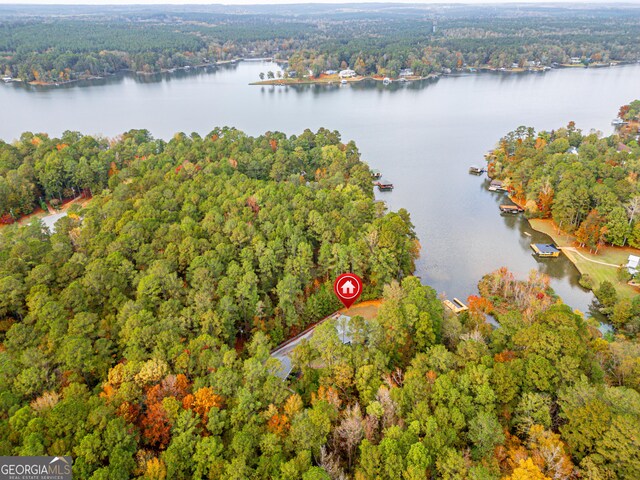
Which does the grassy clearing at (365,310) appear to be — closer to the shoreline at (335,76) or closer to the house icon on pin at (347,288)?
the house icon on pin at (347,288)

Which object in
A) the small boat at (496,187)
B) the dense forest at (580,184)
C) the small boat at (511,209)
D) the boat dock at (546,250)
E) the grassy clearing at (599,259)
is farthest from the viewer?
the small boat at (496,187)

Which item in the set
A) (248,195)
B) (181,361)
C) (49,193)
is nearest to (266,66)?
(49,193)

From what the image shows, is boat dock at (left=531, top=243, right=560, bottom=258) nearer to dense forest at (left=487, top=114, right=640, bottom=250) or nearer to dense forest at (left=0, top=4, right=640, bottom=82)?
dense forest at (left=487, top=114, right=640, bottom=250)

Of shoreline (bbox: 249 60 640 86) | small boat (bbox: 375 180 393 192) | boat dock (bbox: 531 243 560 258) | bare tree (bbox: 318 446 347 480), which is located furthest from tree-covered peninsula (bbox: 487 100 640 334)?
shoreline (bbox: 249 60 640 86)

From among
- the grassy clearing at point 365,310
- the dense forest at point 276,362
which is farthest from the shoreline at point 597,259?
the grassy clearing at point 365,310

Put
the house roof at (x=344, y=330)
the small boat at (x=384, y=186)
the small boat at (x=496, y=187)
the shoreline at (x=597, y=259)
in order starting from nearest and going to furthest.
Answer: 1. the house roof at (x=344, y=330)
2. the shoreline at (x=597, y=259)
3. the small boat at (x=496, y=187)
4. the small boat at (x=384, y=186)

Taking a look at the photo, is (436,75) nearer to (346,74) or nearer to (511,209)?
(346,74)

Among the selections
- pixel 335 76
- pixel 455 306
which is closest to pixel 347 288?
pixel 455 306

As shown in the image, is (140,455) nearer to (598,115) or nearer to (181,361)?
(181,361)
